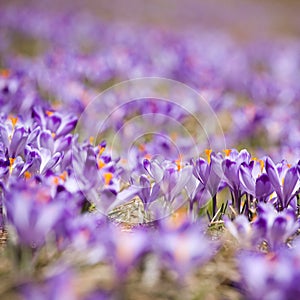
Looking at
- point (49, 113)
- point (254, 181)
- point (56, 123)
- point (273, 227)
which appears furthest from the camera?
point (49, 113)

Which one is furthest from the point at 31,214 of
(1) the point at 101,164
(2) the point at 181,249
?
(1) the point at 101,164

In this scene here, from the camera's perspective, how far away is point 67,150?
6.69 ft

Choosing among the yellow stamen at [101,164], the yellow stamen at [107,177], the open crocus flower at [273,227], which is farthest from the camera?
the yellow stamen at [101,164]

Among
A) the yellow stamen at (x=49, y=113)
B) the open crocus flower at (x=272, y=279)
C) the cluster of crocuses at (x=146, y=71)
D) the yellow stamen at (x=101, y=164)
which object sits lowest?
the open crocus flower at (x=272, y=279)

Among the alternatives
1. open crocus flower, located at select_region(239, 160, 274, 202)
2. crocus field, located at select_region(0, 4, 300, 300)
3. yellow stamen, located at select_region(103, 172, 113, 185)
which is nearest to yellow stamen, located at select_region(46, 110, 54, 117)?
crocus field, located at select_region(0, 4, 300, 300)

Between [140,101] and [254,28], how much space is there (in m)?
10.9

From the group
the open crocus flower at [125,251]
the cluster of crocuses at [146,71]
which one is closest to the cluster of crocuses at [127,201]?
the open crocus flower at [125,251]

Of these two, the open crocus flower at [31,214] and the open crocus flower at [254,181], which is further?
the open crocus flower at [254,181]

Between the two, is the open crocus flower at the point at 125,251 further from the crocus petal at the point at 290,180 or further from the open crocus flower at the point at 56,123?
the open crocus flower at the point at 56,123

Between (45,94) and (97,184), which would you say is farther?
(45,94)

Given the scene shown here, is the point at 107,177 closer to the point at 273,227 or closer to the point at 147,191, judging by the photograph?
the point at 147,191

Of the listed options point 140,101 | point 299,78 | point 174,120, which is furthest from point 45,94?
point 299,78

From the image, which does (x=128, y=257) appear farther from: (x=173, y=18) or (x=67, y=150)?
(x=173, y=18)

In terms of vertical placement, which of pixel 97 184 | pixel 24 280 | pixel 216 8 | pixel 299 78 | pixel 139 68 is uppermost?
pixel 216 8
